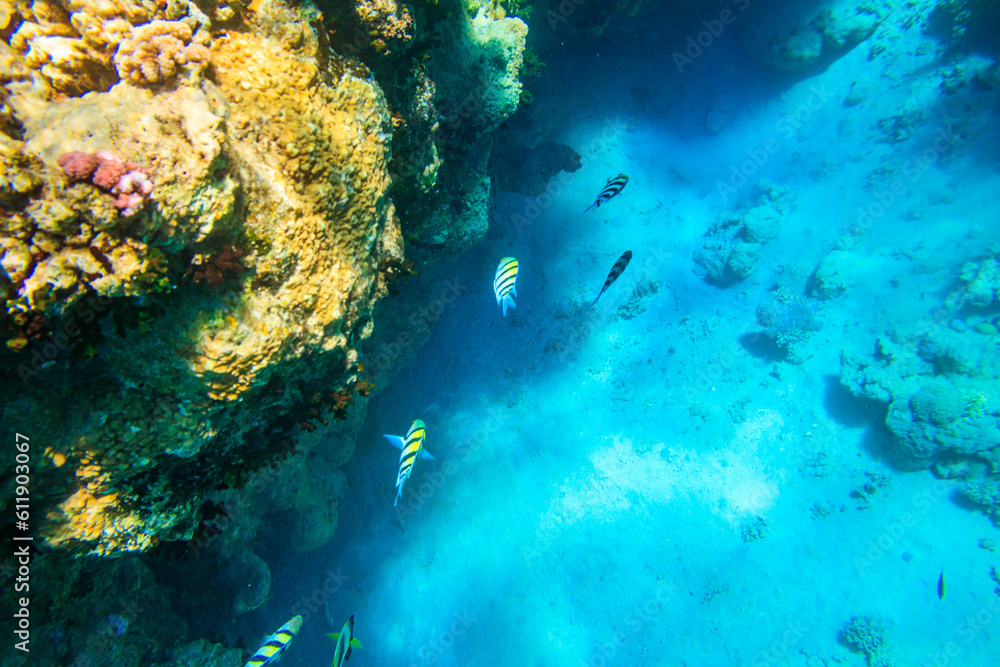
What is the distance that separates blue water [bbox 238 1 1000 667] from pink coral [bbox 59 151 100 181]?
17.5 feet

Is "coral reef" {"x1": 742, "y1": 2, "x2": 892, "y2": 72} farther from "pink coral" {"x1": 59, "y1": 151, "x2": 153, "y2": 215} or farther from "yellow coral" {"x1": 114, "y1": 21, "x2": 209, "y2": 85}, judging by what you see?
"pink coral" {"x1": 59, "y1": 151, "x2": 153, "y2": 215}

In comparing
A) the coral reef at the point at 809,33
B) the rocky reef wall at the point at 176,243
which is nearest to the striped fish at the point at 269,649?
the rocky reef wall at the point at 176,243

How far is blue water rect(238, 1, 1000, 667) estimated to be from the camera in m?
7.92

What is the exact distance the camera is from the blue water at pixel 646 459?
7.92 metres

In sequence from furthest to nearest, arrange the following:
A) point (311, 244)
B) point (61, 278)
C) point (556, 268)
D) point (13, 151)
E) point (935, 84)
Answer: point (935, 84) → point (556, 268) → point (311, 244) → point (61, 278) → point (13, 151)

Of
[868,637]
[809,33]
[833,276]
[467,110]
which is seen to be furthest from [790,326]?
[467,110]

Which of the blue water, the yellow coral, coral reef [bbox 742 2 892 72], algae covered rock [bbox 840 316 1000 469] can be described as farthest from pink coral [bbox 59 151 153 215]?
coral reef [bbox 742 2 892 72]

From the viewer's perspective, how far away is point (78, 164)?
157 cm

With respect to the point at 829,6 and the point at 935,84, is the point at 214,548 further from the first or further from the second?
the point at 935,84

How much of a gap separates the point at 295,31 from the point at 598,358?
335 inches

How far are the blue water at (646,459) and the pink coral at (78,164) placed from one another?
17.5 ft

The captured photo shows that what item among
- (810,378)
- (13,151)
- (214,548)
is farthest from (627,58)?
(214,548)

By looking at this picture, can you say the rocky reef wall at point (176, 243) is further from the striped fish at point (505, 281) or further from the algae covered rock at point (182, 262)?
the striped fish at point (505, 281)

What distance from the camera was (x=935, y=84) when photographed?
13.6 metres
